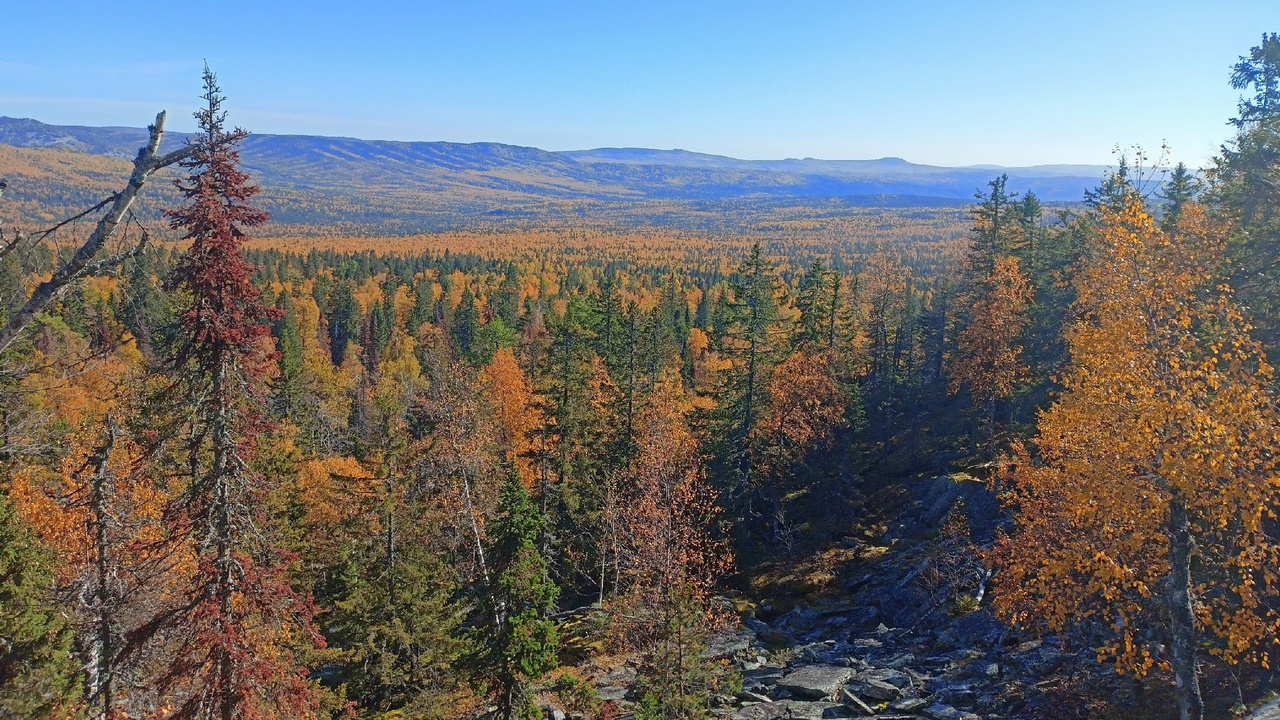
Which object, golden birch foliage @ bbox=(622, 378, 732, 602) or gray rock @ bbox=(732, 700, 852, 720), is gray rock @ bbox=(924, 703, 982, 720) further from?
golden birch foliage @ bbox=(622, 378, 732, 602)

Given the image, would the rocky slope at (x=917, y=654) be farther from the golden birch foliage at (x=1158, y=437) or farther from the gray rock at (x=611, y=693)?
the golden birch foliage at (x=1158, y=437)

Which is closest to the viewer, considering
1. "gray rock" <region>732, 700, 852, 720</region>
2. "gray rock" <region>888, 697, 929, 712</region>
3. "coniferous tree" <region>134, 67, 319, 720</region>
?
"coniferous tree" <region>134, 67, 319, 720</region>

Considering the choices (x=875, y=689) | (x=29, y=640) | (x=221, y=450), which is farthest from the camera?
(x=875, y=689)

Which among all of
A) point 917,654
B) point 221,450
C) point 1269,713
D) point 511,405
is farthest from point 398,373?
point 1269,713

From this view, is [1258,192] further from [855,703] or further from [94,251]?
[94,251]

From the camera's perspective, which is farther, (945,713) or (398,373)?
(398,373)

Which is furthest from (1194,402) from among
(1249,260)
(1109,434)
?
(1249,260)

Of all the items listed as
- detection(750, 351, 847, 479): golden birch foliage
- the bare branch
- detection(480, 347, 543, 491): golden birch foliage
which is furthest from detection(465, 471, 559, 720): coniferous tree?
detection(480, 347, 543, 491): golden birch foliage
